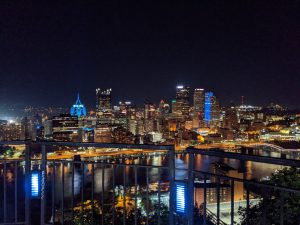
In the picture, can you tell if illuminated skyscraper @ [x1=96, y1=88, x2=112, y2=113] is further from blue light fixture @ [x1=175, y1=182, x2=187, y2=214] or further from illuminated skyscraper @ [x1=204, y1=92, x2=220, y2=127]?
blue light fixture @ [x1=175, y1=182, x2=187, y2=214]

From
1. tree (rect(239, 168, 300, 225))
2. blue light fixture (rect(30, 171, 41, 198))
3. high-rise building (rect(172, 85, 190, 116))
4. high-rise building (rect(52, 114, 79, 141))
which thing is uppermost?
high-rise building (rect(172, 85, 190, 116))

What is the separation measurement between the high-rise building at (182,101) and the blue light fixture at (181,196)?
69.7m

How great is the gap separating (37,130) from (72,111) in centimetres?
2427

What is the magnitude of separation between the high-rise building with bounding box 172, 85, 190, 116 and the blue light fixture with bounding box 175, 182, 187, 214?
6969 centimetres

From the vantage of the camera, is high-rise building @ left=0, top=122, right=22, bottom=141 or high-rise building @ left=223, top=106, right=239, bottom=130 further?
high-rise building @ left=223, top=106, right=239, bottom=130

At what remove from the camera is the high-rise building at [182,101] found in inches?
2888

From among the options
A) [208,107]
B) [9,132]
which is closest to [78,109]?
[208,107]

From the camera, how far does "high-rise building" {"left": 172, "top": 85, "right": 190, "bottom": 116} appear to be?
241ft

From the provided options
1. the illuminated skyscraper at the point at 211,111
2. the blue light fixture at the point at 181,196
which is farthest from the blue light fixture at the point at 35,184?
the illuminated skyscraper at the point at 211,111

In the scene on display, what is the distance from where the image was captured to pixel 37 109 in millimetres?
66562

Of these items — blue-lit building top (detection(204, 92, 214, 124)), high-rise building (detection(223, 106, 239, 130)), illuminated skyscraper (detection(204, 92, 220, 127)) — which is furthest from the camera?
blue-lit building top (detection(204, 92, 214, 124))

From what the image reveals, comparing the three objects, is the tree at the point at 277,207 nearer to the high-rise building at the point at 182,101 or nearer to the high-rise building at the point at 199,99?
the high-rise building at the point at 182,101

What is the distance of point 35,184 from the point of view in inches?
109

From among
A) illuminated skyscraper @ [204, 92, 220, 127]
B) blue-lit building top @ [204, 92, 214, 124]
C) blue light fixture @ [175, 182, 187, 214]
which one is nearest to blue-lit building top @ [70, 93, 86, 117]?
blue-lit building top @ [204, 92, 214, 124]
